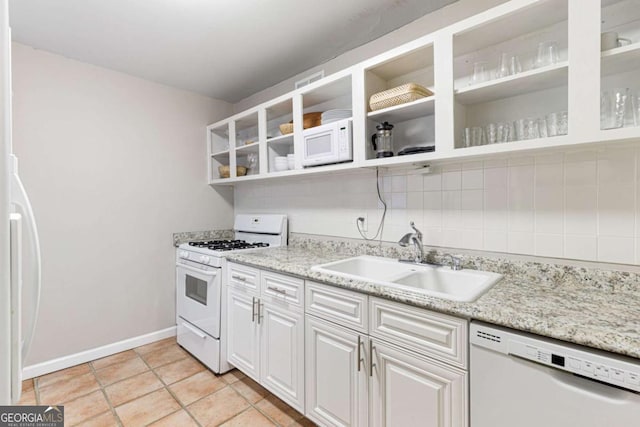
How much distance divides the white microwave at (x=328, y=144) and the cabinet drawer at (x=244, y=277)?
2.69 ft

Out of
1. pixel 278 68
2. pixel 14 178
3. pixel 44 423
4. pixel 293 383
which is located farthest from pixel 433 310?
pixel 278 68

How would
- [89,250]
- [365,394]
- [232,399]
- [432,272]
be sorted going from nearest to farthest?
[365,394]
[432,272]
[232,399]
[89,250]

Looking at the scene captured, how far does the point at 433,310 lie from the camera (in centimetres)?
117

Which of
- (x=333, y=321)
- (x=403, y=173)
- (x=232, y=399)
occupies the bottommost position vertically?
(x=232, y=399)

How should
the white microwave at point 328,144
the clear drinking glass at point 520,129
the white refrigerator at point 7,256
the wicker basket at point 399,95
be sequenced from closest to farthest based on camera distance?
the white refrigerator at point 7,256
the clear drinking glass at point 520,129
the wicker basket at point 399,95
the white microwave at point 328,144

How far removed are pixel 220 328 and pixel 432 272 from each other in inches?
61.2

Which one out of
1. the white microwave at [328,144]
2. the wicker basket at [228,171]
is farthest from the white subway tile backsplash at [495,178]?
the wicker basket at [228,171]

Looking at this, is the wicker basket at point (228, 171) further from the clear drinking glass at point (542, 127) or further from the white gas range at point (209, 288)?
→ the clear drinking glass at point (542, 127)

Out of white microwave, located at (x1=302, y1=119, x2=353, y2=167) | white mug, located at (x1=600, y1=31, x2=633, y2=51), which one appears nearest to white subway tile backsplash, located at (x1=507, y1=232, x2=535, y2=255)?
white mug, located at (x1=600, y1=31, x2=633, y2=51)

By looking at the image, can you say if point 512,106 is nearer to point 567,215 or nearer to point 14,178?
point 567,215

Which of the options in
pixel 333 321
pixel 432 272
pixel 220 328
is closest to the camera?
pixel 333 321

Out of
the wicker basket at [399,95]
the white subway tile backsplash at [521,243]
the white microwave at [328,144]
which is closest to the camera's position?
the white subway tile backsplash at [521,243]

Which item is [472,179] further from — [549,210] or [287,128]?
[287,128]

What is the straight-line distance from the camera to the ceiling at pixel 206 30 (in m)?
1.76
